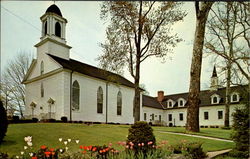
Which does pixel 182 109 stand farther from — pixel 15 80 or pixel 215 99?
pixel 15 80

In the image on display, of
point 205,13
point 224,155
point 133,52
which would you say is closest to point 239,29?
point 205,13

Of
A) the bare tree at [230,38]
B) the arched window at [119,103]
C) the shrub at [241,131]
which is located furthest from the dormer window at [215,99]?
the shrub at [241,131]

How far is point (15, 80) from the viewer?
561 inches

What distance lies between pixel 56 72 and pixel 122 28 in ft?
23.8

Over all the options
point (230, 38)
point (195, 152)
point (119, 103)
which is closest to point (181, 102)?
point (119, 103)

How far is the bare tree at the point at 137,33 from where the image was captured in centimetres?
875

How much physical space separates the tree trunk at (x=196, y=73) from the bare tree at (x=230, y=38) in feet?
2.90

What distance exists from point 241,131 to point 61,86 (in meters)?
11.4

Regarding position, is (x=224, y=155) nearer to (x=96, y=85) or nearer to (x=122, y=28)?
(x=122, y=28)

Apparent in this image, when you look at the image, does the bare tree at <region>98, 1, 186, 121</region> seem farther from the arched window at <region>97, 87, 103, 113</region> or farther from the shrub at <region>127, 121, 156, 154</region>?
the arched window at <region>97, 87, 103, 113</region>

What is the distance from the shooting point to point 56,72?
1408 centimetres

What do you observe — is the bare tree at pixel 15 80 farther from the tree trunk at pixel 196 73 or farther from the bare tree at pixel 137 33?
the tree trunk at pixel 196 73

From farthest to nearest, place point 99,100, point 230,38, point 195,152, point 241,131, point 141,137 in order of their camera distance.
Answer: point 99,100 < point 230,38 < point 241,131 < point 195,152 < point 141,137

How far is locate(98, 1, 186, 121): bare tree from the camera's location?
8.75 metres
